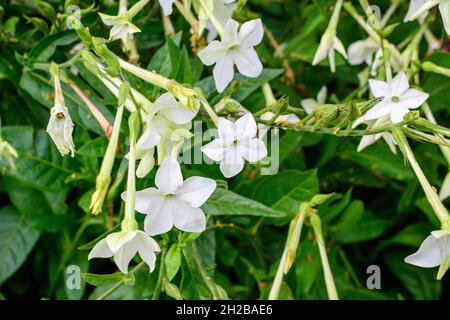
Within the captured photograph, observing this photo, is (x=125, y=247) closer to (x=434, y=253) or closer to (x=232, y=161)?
(x=232, y=161)

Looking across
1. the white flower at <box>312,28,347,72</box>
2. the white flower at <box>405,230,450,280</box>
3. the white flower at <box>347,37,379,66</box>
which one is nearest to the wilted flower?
the white flower at <box>312,28,347,72</box>

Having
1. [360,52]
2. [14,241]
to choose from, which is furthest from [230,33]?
[14,241]

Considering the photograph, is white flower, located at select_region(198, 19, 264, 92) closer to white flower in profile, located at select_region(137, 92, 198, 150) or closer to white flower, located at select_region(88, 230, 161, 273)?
white flower in profile, located at select_region(137, 92, 198, 150)

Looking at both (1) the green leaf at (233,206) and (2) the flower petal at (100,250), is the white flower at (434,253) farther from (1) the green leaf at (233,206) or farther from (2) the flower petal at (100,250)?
(2) the flower petal at (100,250)

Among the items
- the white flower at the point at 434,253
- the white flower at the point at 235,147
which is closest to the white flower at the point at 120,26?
the white flower at the point at 235,147

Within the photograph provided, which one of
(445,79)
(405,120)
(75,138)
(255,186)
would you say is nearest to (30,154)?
(75,138)

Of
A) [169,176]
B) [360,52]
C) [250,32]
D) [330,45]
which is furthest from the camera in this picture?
[360,52]
